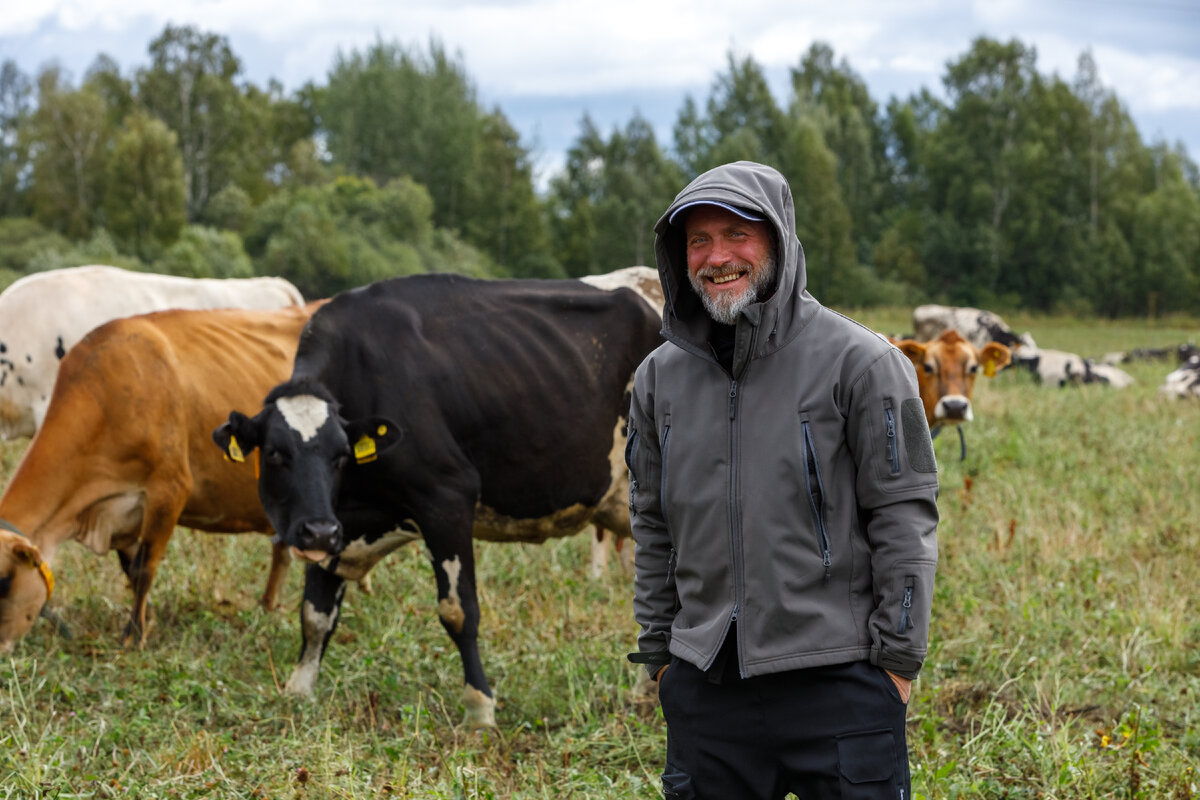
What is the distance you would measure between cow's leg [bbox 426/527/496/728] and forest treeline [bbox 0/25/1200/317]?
34571 millimetres

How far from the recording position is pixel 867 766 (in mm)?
2695

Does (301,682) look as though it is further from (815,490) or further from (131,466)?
(815,490)

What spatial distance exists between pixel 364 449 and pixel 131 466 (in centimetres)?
227

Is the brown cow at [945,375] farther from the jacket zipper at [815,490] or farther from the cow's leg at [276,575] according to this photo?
the jacket zipper at [815,490]

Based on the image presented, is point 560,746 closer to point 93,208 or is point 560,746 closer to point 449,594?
point 449,594

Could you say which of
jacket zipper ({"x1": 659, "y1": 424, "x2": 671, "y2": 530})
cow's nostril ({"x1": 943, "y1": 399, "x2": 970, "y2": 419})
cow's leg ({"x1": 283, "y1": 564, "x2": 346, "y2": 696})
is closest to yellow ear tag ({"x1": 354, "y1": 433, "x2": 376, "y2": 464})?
cow's leg ({"x1": 283, "y1": 564, "x2": 346, "y2": 696})

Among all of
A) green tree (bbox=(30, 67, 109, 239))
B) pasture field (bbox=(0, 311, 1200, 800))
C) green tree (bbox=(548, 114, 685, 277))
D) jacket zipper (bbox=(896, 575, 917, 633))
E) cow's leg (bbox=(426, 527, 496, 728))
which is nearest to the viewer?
jacket zipper (bbox=(896, 575, 917, 633))

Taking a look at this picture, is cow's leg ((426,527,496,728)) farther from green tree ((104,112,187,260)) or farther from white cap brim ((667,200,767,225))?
green tree ((104,112,187,260))

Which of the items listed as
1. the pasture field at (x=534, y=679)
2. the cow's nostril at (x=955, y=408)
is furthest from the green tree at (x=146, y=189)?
the cow's nostril at (x=955, y=408)

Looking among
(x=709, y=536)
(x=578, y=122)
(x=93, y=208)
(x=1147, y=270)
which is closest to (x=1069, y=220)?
(x=1147, y=270)

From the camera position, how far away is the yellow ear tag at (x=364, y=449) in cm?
509

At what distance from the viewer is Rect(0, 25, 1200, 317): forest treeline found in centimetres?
4456

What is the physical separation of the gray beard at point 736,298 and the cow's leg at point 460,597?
282 centimetres

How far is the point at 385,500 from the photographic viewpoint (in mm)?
5449
